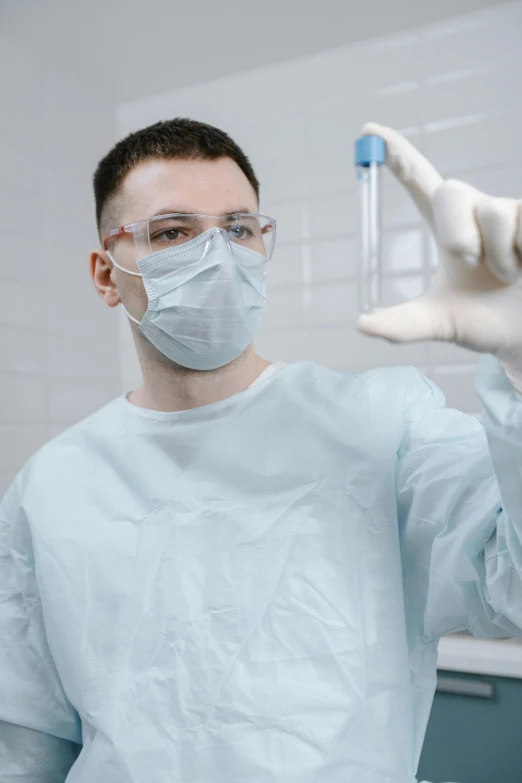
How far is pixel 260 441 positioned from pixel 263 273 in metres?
0.30

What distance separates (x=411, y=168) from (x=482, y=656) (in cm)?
121

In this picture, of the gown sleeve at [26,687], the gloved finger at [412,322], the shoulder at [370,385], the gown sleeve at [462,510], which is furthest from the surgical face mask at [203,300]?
the gloved finger at [412,322]

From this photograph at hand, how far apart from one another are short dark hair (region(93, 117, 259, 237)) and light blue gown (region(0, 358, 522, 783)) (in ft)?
1.37

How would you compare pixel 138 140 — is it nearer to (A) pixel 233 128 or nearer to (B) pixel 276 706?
(B) pixel 276 706

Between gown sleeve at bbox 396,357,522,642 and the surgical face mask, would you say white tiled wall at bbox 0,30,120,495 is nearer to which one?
the surgical face mask

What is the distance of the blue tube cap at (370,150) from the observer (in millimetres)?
670

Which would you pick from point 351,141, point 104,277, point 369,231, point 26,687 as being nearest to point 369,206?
point 369,231

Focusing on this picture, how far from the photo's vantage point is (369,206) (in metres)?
0.75

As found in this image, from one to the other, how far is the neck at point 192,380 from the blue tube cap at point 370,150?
555 mm

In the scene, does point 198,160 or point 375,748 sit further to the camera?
point 198,160

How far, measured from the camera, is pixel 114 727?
3.30 ft

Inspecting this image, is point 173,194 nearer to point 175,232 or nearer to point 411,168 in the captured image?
point 175,232

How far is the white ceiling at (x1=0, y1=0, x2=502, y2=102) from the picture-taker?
195 cm

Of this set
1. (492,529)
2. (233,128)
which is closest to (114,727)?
(492,529)
